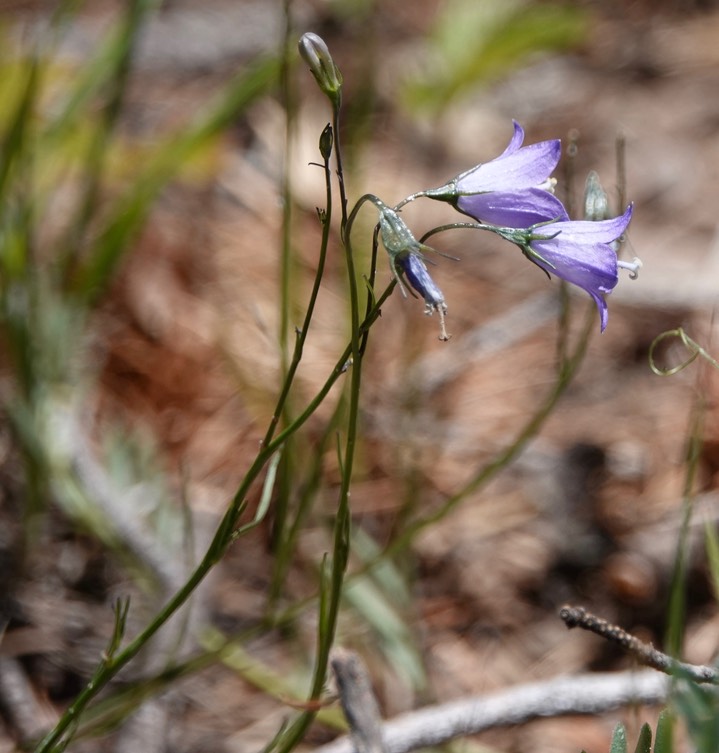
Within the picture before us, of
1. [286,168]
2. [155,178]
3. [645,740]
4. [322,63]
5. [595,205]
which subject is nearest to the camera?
[645,740]

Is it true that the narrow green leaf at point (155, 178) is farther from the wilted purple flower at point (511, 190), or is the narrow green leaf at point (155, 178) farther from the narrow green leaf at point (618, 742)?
the narrow green leaf at point (618, 742)

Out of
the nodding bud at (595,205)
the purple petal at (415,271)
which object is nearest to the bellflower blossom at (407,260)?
the purple petal at (415,271)

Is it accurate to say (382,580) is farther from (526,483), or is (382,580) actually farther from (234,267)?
(234,267)

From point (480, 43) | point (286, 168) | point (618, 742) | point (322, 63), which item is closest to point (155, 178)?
point (286, 168)

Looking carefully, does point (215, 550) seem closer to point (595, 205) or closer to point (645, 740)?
point (645, 740)

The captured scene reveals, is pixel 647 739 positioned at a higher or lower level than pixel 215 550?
lower

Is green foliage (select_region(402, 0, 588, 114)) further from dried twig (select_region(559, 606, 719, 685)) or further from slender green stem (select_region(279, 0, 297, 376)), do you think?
dried twig (select_region(559, 606, 719, 685))

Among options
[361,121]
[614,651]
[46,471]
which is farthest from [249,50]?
[614,651]
